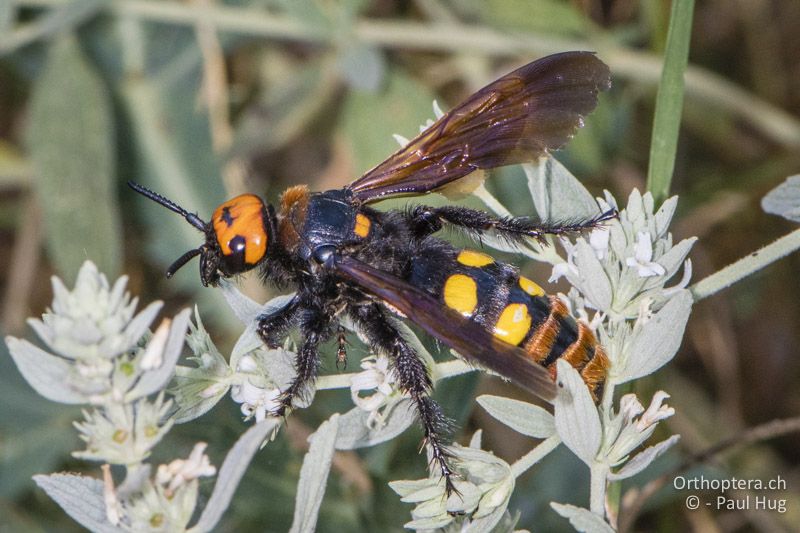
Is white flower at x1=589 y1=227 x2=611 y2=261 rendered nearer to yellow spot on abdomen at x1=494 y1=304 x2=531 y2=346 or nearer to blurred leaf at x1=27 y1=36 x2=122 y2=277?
yellow spot on abdomen at x1=494 y1=304 x2=531 y2=346

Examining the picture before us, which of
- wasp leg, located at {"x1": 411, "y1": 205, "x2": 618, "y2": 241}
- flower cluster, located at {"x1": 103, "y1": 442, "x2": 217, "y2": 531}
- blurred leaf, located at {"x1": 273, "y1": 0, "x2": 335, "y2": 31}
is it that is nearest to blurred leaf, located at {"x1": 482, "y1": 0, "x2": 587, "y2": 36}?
blurred leaf, located at {"x1": 273, "y1": 0, "x2": 335, "y2": 31}

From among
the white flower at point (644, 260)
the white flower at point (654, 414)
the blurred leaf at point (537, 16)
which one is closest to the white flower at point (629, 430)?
the white flower at point (654, 414)

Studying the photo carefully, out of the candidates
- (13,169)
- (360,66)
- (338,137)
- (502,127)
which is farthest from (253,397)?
(13,169)

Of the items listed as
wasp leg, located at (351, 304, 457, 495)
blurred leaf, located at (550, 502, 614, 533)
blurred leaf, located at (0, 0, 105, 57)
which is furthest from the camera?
blurred leaf, located at (0, 0, 105, 57)

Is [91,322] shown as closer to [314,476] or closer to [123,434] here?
[123,434]

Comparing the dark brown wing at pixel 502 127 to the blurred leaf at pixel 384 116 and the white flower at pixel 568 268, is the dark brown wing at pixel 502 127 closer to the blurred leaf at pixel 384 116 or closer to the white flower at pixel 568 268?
the white flower at pixel 568 268
